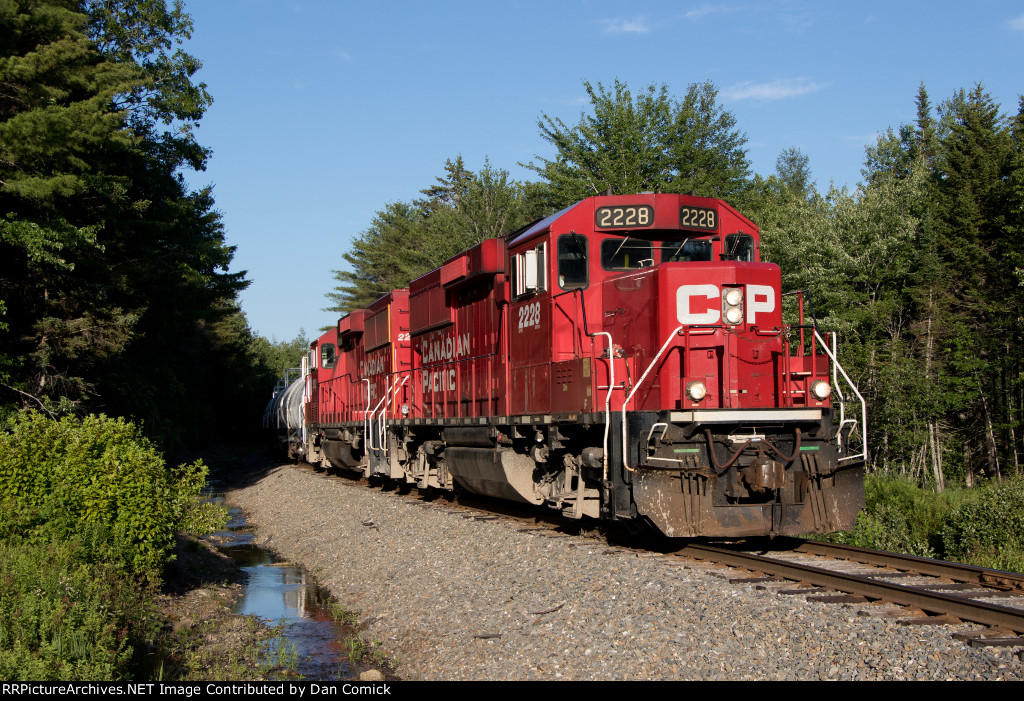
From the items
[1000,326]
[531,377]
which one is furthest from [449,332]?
[1000,326]

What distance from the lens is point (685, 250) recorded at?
34.4ft

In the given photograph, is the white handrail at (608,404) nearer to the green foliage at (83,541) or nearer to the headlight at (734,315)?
the headlight at (734,315)

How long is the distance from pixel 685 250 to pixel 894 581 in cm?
442

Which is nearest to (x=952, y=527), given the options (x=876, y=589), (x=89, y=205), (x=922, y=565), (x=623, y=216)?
(x=922, y=565)

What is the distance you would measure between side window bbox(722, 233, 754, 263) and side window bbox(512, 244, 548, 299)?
2.24m

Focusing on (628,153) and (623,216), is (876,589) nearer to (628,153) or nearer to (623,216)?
(623,216)

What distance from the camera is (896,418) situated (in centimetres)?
2202

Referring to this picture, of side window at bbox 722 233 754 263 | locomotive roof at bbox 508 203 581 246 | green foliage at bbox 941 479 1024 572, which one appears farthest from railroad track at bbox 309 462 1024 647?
locomotive roof at bbox 508 203 581 246

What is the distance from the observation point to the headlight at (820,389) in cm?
938

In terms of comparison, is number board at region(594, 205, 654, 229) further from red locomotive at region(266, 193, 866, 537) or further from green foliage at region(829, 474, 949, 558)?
green foliage at region(829, 474, 949, 558)

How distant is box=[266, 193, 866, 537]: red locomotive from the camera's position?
8.91 m

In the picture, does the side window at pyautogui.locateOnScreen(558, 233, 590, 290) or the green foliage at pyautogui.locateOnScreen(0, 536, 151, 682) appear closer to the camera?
the green foliage at pyautogui.locateOnScreen(0, 536, 151, 682)

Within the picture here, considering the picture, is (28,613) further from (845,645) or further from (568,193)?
(568,193)

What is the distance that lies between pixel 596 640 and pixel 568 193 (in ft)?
74.5
